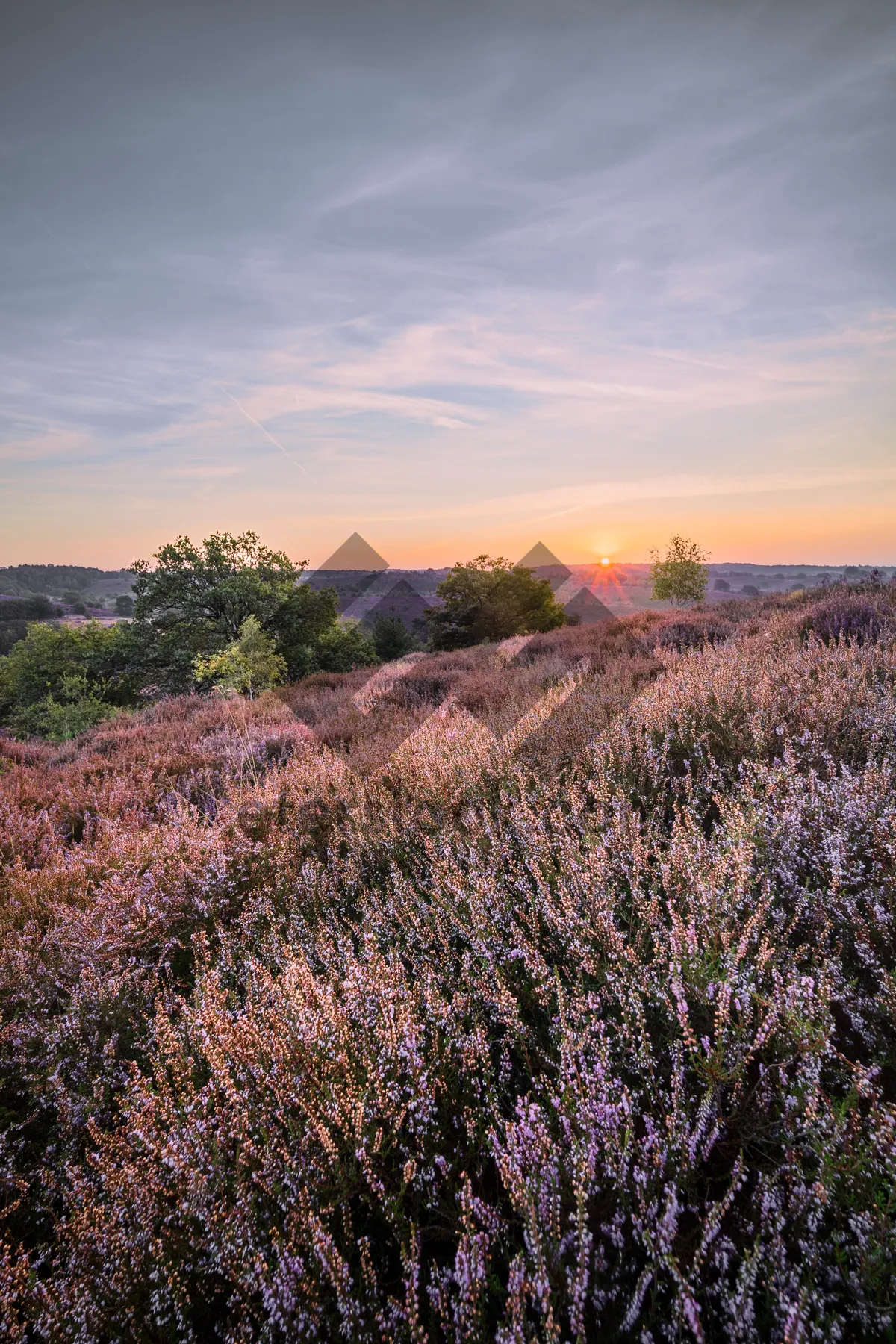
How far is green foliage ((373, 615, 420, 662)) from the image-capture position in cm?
3281

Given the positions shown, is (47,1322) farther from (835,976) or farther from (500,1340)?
(835,976)

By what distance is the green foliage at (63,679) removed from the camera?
653 inches

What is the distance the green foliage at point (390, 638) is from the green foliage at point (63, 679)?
1401 cm

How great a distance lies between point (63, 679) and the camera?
62.6ft

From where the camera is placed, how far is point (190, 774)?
6301 mm

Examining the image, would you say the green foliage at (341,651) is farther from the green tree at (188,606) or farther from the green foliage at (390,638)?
the green foliage at (390,638)

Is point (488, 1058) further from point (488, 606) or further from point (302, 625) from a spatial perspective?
point (488, 606)

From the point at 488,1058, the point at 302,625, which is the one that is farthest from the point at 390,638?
the point at 488,1058

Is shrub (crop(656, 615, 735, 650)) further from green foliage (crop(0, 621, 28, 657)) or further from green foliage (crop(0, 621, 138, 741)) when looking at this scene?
green foliage (crop(0, 621, 28, 657))

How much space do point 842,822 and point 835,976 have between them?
913 millimetres

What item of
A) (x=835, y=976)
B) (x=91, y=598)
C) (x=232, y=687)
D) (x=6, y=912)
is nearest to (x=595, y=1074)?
(x=835, y=976)

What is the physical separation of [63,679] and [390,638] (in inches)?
687
